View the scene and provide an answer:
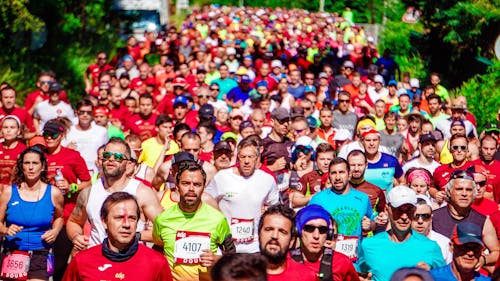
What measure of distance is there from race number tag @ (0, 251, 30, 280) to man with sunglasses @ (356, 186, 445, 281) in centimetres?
277

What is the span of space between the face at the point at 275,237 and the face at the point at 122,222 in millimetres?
798

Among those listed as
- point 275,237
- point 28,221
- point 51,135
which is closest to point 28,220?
point 28,221

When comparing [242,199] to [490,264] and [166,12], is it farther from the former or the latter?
[166,12]

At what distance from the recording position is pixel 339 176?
7180 millimetres

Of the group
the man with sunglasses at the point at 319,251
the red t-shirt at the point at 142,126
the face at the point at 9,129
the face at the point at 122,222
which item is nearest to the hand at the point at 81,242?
the face at the point at 122,222

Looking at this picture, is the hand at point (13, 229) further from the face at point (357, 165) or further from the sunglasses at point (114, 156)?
the face at point (357, 165)

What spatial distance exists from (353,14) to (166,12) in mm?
10741

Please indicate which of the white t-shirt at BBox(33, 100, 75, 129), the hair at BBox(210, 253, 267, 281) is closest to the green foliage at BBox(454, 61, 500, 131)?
the white t-shirt at BBox(33, 100, 75, 129)

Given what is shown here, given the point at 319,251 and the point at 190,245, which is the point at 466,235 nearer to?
the point at 319,251

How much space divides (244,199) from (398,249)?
78.7 inches

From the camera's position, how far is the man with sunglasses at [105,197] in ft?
21.8

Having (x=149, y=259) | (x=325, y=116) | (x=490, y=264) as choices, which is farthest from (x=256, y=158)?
(x=325, y=116)

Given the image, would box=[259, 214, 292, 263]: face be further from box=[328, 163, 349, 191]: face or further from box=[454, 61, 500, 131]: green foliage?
box=[454, 61, 500, 131]: green foliage

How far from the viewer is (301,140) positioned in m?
9.69
